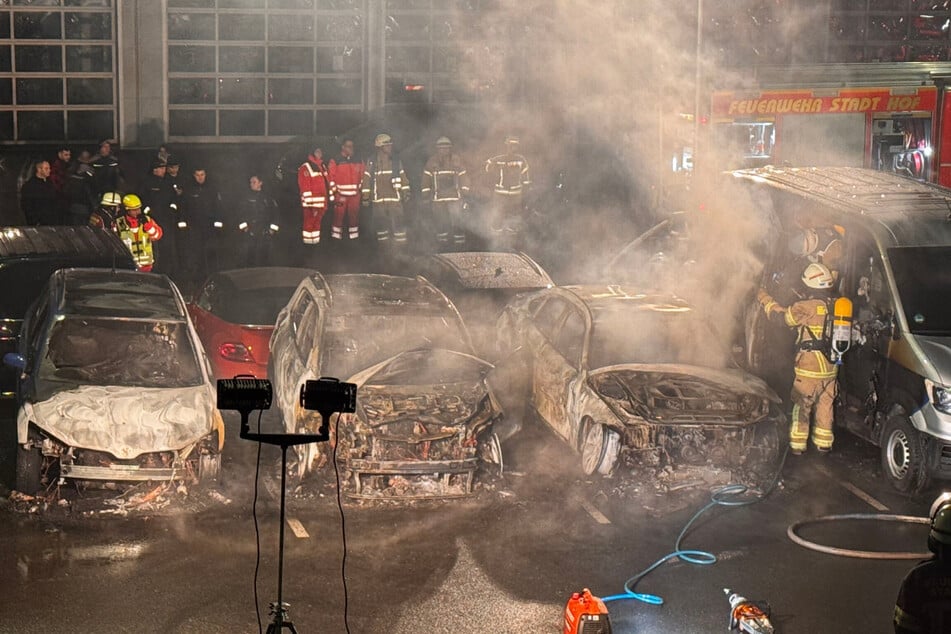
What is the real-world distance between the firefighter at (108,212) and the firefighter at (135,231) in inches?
3.1

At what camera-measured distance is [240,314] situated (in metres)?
12.7

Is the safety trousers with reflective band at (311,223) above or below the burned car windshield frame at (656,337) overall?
above

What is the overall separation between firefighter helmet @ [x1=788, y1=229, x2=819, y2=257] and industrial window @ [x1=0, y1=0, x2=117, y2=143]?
1363cm

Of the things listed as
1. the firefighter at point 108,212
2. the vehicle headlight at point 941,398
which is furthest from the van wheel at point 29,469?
the firefighter at point 108,212

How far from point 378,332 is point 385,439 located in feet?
4.60

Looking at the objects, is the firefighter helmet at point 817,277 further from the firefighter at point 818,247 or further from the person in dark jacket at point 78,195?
the person in dark jacket at point 78,195

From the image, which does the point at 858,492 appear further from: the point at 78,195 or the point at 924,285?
the point at 78,195

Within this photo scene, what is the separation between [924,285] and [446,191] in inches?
368

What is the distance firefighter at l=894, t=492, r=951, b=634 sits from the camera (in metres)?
5.31

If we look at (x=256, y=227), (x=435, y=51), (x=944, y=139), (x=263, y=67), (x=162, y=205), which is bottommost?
(x=256, y=227)

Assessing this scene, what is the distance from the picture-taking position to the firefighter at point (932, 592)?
5.31m

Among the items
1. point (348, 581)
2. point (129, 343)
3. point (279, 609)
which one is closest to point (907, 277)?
point (348, 581)

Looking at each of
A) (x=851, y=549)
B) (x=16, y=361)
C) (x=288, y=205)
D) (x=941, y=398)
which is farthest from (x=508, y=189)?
(x=851, y=549)

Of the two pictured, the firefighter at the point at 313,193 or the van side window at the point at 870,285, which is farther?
the firefighter at the point at 313,193
